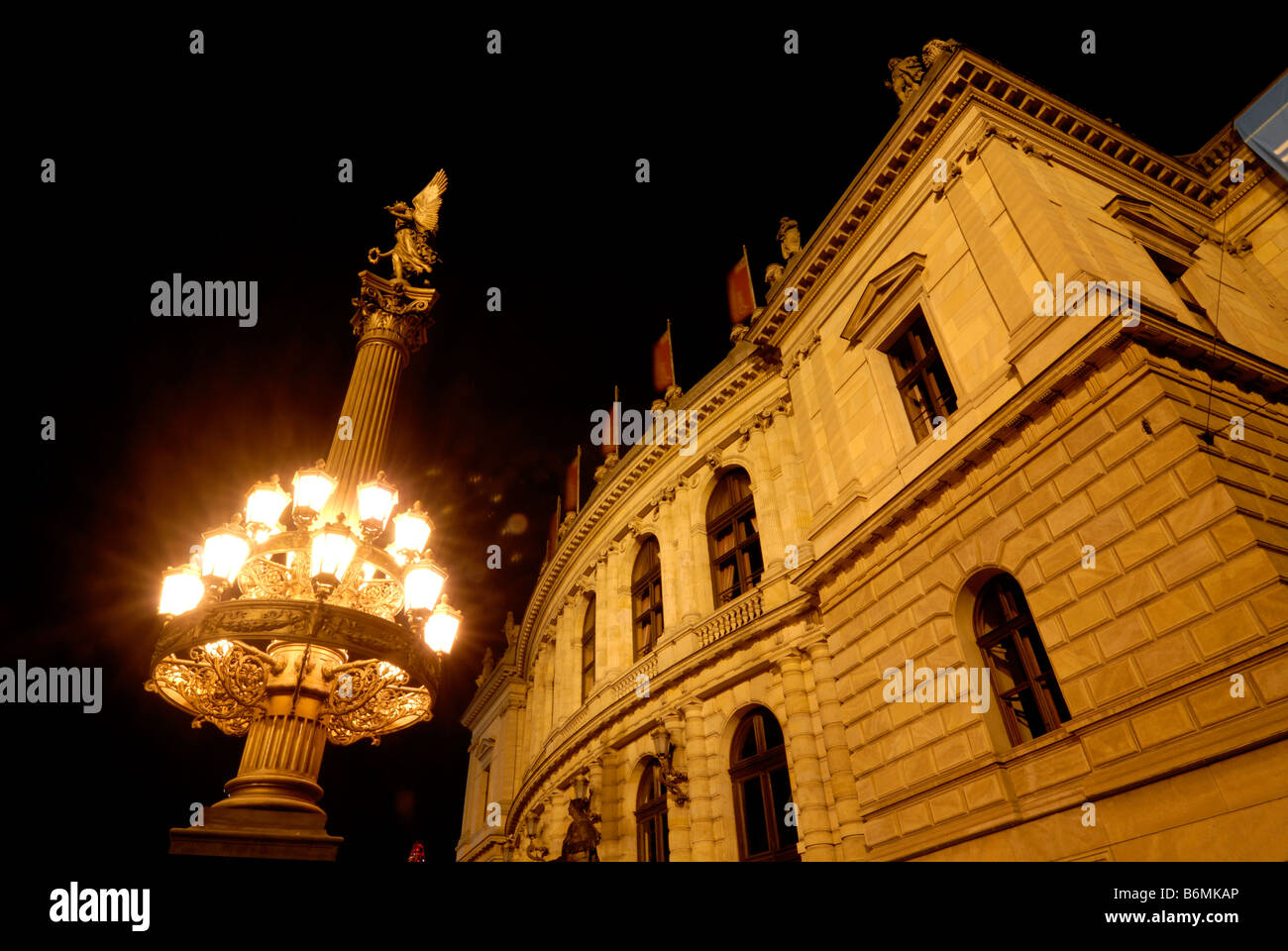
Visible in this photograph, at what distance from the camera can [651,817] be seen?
16734mm

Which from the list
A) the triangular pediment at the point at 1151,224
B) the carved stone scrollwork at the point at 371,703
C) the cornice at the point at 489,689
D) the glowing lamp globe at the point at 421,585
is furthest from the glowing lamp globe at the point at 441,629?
the cornice at the point at 489,689

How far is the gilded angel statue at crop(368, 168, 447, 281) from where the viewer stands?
9742 millimetres

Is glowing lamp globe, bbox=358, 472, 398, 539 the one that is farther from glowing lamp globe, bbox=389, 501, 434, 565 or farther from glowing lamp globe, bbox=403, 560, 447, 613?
glowing lamp globe, bbox=403, 560, 447, 613

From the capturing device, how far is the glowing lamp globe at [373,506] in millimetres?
6867

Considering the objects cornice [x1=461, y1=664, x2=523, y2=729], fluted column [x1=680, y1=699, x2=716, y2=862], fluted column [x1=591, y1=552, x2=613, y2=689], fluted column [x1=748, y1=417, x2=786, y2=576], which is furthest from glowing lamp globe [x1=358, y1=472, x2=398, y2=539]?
cornice [x1=461, y1=664, x2=523, y2=729]

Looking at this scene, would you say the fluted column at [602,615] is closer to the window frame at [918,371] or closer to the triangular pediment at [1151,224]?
the window frame at [918,371]

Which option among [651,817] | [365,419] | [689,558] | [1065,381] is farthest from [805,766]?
[365,419]

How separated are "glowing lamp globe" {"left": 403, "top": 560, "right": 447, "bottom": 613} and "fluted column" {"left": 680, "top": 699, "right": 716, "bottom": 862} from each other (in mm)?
10044

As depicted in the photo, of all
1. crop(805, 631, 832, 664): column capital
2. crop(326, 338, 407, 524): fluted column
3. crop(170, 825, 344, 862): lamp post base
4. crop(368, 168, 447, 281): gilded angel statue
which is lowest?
crop(170, 825, 344, 862): lamp post base

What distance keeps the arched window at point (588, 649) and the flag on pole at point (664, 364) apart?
25.2 ft

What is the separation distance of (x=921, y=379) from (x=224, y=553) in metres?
11.3

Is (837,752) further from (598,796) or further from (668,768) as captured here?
(598,796)
